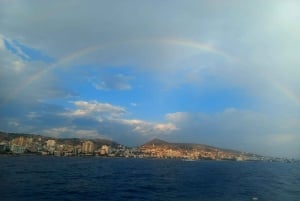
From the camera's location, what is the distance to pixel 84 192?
7025 centimetres

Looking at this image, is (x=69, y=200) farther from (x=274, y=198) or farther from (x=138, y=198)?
(x=274, y=198)

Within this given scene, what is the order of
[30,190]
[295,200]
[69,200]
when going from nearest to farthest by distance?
[69,200] → [295,200] → [30,190]

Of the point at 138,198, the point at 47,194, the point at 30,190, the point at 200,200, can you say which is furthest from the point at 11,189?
the point at 200,200

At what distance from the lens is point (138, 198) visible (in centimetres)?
6419

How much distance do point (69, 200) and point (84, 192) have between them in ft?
37.1

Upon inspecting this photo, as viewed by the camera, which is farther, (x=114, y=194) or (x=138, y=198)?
(x=114, y=194)

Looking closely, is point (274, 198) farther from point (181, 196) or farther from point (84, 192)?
point (84, 192)

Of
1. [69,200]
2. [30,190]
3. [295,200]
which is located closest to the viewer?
[69,200]

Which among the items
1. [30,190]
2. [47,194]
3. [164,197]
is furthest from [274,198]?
[30,190]

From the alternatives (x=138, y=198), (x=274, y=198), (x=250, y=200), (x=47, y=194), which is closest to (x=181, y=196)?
(x=138, y=198)

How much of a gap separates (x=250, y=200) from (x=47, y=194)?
35533 millimetres

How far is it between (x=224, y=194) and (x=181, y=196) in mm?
9452

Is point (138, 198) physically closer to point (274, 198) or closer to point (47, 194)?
point (47, 194)

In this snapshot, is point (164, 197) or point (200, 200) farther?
point (164, 197)
